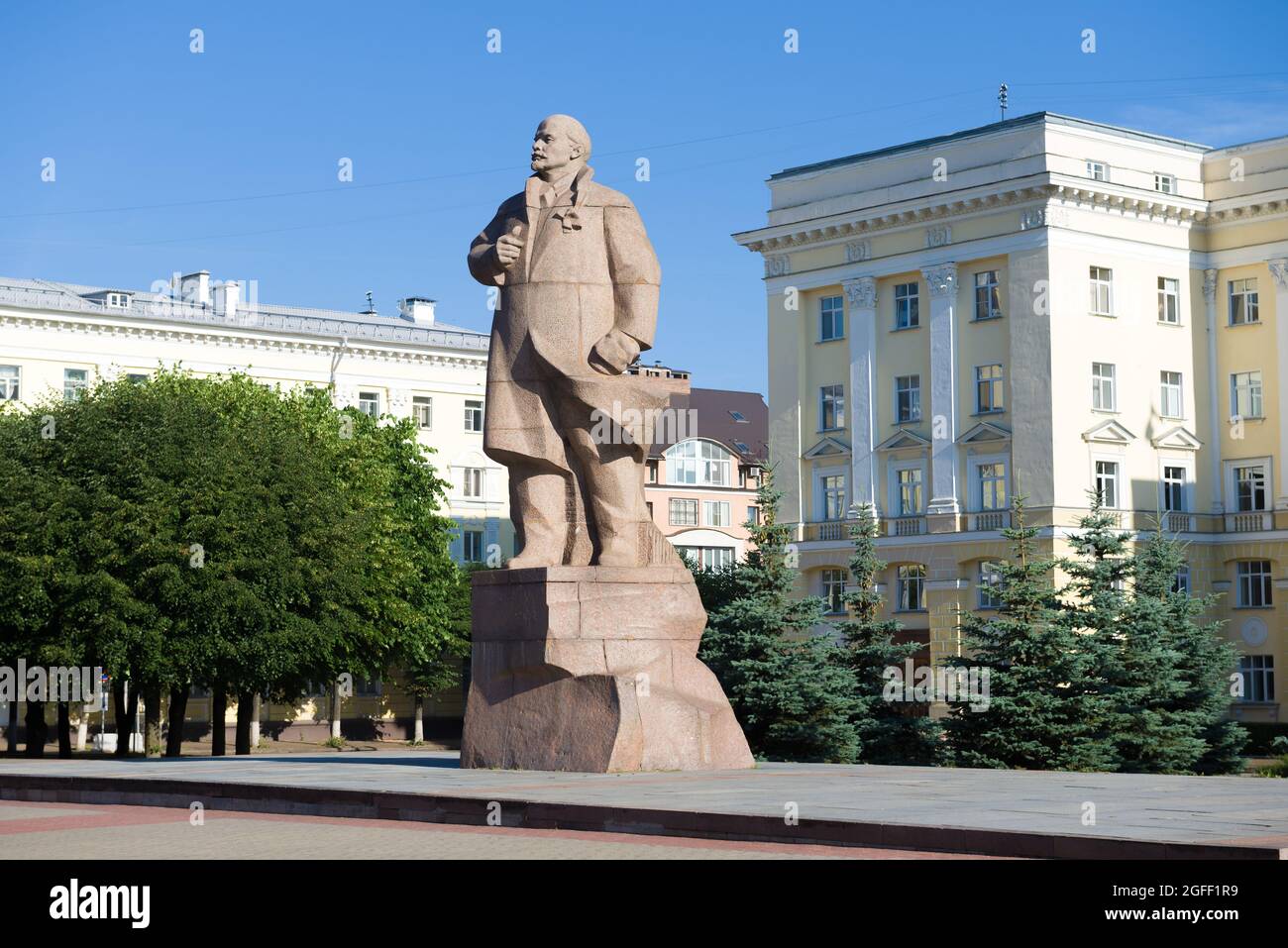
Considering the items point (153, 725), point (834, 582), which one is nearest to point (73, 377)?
point (153, 725)

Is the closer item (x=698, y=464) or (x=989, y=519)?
(x=989, y=519)

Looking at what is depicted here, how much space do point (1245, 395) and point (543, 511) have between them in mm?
50905

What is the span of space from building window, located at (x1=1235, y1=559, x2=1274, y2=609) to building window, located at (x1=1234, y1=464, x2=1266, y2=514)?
71.9 inches

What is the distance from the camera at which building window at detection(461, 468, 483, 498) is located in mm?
81938

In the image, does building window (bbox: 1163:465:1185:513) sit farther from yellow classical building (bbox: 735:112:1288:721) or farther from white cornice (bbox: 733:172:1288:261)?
white cornice (bbox: 733:172:1288:261)

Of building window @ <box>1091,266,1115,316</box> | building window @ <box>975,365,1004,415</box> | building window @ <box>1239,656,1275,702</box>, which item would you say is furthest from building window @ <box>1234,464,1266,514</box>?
building window @ <box>975,365,1004,415</box>

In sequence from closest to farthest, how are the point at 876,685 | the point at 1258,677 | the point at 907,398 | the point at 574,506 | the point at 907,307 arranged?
1. the point at 574,506
2. the point at 876,685
3. the point at 1258,677
4. the point at 907,398
5. the point at 907,307

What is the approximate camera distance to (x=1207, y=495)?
65875mm

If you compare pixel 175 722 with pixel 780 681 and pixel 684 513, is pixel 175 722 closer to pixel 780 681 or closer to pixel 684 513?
pixel 780 681

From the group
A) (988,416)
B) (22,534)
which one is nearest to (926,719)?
(22,534)

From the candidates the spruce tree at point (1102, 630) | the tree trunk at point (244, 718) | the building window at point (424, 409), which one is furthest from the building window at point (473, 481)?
the spruce tree at point (1102, 630)

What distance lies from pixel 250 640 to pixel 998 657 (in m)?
17.8

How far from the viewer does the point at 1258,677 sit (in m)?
62.5
